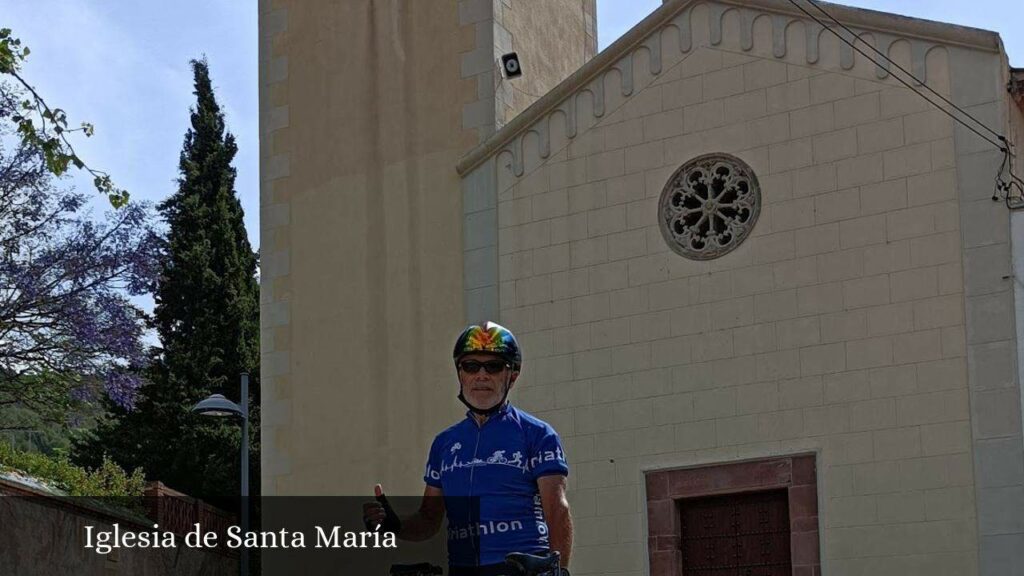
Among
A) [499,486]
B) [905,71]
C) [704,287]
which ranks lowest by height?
[499,486]

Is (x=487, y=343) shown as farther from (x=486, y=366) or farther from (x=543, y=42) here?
(x=543, y=42)

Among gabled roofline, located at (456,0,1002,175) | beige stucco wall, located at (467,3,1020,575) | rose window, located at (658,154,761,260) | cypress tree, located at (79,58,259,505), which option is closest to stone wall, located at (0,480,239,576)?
beige stucco wall, located at (467,3,1020,575)

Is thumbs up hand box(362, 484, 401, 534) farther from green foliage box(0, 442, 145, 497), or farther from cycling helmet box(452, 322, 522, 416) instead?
green foliage box(0, 442, 145, 497)

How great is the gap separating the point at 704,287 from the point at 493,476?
999 centimetres

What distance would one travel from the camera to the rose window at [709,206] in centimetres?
1691

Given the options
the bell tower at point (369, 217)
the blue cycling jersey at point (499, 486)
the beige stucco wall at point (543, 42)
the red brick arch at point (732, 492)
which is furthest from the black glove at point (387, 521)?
the beige stucco wall at point (543, 42)

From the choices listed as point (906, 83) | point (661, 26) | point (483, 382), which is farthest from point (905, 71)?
point (483, 382)

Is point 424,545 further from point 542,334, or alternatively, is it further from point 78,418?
point 78,418

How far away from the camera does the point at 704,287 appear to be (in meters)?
16.9

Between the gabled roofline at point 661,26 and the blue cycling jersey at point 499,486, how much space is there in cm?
992

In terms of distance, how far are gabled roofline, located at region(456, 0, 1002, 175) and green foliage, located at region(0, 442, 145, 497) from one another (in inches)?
253

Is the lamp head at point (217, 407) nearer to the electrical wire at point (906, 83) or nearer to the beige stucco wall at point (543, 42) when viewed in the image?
the beige stucco wall at point (543, 42)

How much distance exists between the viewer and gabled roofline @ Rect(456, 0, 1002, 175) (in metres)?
15.9

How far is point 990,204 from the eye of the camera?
15570 millimetres
